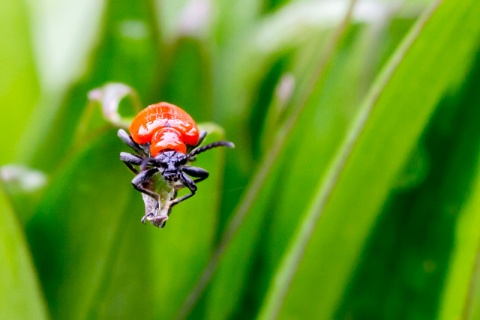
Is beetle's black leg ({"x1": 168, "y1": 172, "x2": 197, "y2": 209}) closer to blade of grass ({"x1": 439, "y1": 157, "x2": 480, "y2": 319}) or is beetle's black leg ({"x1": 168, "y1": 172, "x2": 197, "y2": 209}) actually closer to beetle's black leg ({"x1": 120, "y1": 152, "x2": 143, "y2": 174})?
beetle's black leg ({"x1": 120, "y1": 152, "x2": 143, "y2": 174})

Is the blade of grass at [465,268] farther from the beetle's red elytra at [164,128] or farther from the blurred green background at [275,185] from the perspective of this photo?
the beetle's red elytra at [164,128]

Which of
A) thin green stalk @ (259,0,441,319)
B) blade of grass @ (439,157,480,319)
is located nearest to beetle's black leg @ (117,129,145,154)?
thin green stalk @ (259,0,441,319)

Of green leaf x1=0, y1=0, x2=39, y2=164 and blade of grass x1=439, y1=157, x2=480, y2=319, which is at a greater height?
green leaf x1=0, y1=0, x2=39, y2=164

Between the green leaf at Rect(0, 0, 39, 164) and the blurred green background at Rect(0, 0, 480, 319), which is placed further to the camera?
the green leaf at Rect(0, 0, 39, 164)

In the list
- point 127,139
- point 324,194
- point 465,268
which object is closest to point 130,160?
point 127,139

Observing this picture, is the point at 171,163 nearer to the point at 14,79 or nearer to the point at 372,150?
the point at 372,150

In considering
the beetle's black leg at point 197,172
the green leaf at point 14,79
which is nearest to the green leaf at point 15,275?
the beetle's black leg at point 197,172

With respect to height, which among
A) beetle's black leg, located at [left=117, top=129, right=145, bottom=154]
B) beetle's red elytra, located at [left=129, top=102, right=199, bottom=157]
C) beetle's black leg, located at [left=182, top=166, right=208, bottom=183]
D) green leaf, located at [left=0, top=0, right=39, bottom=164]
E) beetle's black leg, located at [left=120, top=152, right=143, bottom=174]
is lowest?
beetle's black leg, located at [left=182, top=166, right=208, bottom=183]

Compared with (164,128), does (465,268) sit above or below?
below
